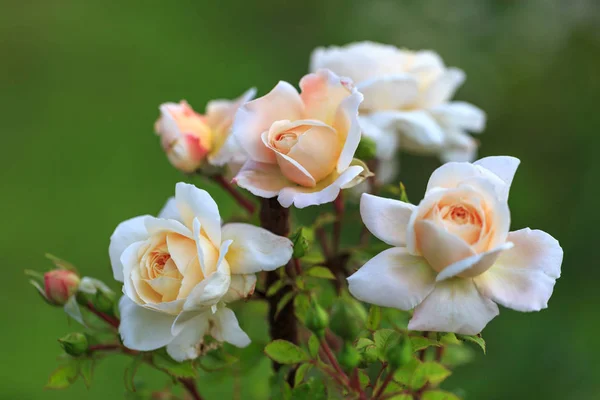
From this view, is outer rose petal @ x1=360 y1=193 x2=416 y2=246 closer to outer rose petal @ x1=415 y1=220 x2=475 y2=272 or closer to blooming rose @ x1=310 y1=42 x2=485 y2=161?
outer rose petal @ x1=415 y1=220 x2=475 y2=272

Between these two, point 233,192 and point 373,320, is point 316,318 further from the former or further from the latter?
point 233,192

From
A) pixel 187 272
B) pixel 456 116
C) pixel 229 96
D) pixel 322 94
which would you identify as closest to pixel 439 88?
pixel 456 116

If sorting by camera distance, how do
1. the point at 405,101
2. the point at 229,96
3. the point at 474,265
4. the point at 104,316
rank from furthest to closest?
the point at 229,96 < the point at 405,101 < the point at 104,316 < the point at 474,265

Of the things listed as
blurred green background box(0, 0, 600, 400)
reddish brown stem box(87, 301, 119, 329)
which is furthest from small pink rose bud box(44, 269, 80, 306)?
blurred green background box(0, 0, 600, 400)

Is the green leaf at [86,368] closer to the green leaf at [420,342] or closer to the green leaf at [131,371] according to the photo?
the green leaf at [131,371]

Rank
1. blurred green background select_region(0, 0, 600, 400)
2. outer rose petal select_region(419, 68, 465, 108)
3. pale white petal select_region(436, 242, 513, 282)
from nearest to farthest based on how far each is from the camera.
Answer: pale white petal select_region(436, 242, 513, 282) < outer rose petal select_region(419, 68, 465, 108) < blurred green background select_region(0, 0, 600, 400)

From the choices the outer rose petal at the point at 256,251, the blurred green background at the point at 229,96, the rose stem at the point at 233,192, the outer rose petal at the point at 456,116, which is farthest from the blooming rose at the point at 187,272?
the blurred green background at the point at 229,96

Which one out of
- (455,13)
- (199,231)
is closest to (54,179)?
(455,13)
